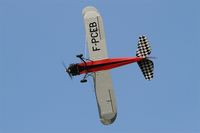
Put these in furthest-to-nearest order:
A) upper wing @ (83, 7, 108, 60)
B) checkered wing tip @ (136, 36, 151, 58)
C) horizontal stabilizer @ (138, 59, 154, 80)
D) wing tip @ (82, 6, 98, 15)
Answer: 1. wing tip @ (82, 6, 98, 15)
2. upper wing @ (83, 7, 108, 60)
3. checkered wing tip @ (136, 36, 151, 58)
4. horizontal stabilizer @ (138, 59, 154, 80)

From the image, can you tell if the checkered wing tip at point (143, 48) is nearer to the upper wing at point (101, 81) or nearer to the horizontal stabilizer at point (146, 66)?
the horizontal stabilizer at point (146, 66)

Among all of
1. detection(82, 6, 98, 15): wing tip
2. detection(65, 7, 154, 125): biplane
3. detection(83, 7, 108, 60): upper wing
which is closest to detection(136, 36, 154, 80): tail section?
detection(65, 7, 154, 125): biplane

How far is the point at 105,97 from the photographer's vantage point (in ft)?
129

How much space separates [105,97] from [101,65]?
1886 mm

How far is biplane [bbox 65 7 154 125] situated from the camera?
38688 mm

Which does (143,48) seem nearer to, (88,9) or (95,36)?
(95,36)

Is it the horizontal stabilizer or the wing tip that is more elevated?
the wing tip

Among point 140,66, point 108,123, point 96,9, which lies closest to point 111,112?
point 108,123

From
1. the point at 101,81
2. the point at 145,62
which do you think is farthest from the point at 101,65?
the point at 145,62

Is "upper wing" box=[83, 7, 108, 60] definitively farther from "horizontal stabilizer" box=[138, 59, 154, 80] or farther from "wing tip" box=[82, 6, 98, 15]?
"horizontal stabilizer" box=[138, 59, 154, 80]

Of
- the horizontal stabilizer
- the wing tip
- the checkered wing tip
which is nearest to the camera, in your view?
the horizontal stabilizer

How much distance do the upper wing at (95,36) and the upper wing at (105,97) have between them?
1.03m

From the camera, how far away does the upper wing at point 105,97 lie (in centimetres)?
3925

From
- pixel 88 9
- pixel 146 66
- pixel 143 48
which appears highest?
pixel 88 9
